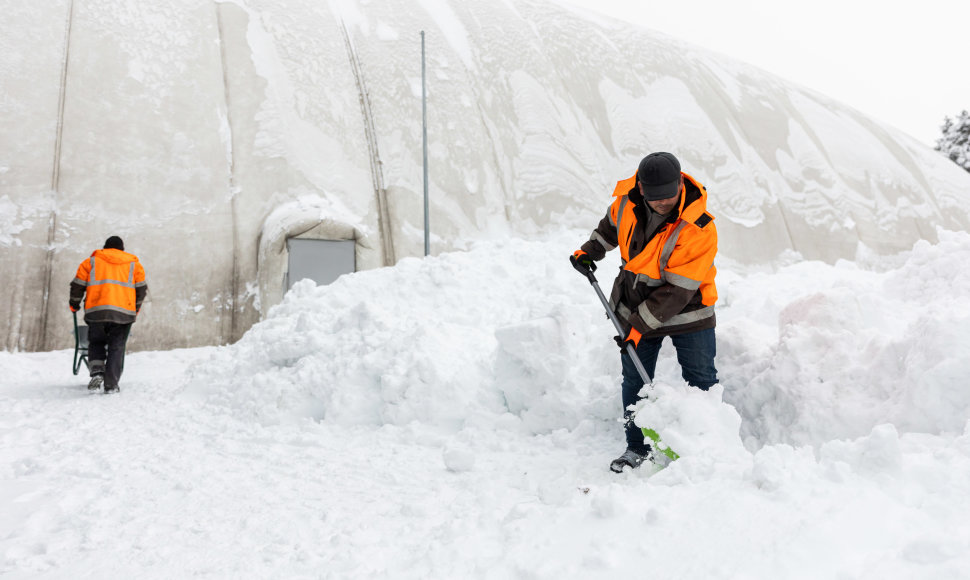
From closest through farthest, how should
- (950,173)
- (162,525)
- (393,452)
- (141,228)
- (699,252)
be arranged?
1. (162,525)
2. (699,252)
3. (393,452)
4. (141,228)
5. (950,173)

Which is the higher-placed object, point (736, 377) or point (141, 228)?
point (141, 228)

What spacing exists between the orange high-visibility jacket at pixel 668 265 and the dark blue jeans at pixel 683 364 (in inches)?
3.2

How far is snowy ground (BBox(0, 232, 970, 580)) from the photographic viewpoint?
1592 mm

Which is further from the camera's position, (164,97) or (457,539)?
(164,97)

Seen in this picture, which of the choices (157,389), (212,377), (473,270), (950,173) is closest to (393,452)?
(212,377)

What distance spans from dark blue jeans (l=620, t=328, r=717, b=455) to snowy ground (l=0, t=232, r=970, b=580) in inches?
9.3

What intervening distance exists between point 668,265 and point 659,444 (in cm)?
76

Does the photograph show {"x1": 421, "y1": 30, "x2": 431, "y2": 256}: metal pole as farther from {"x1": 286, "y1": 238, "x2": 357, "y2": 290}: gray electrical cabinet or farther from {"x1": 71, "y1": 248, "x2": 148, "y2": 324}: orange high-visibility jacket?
{"x1": 71, "y1": 248, "x2": 148, "y2": 324}: orange high-visibility jacket

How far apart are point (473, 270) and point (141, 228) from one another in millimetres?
4873

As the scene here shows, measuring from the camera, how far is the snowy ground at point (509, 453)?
62.7 inches

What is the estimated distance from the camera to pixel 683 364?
8.61 feet

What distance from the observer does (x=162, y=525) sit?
2.13m

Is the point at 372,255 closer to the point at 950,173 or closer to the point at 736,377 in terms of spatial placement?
the point at 736,377

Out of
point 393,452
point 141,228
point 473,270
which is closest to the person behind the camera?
point 393,452
